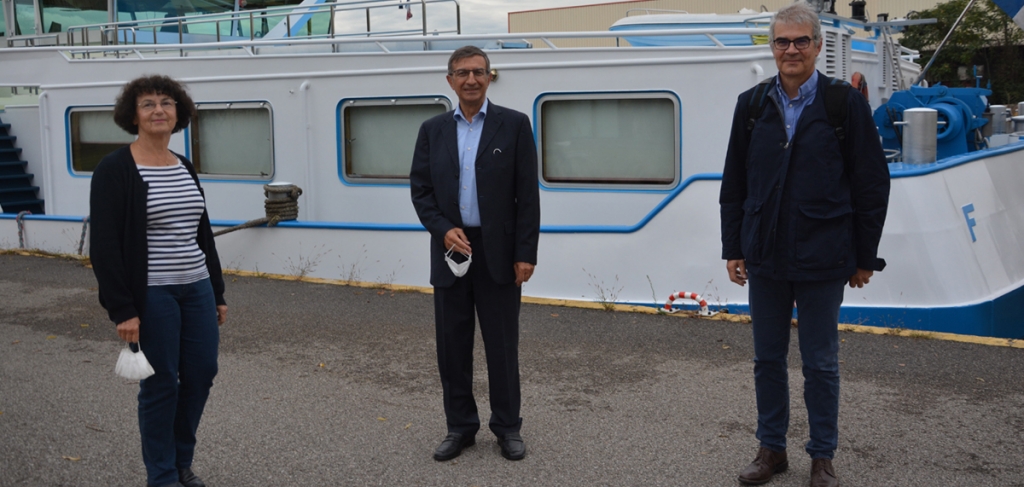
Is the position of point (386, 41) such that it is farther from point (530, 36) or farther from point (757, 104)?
point (757, 104)

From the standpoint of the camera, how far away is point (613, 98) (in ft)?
28.1

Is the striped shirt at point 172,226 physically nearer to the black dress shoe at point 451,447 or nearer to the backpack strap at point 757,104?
the black dress shoe at point 451,447

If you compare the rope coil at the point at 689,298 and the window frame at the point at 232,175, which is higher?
the window frame at the point at 232,175

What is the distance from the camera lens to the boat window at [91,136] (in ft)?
37.3

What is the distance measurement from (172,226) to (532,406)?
7.57 feet

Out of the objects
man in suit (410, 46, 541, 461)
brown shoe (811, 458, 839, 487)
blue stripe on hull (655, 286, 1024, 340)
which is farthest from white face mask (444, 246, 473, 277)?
blue stripe on hull (655, 286, 1024, 340)

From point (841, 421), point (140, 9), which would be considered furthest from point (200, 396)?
point (140, 9)

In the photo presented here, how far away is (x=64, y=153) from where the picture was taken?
1170 centimetres

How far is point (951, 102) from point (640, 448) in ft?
20.0

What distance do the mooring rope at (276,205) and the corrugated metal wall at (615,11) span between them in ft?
83.2

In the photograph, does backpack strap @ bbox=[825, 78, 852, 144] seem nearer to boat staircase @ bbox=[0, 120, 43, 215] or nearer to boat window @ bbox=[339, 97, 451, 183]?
boat window @ bbox=[339, 97, 451, 183]

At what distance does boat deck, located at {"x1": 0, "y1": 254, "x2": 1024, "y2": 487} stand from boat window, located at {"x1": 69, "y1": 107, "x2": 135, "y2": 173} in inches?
159

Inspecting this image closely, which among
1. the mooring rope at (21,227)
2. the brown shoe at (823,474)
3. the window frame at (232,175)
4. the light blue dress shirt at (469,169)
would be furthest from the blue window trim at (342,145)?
the brown shoe at (823,474)

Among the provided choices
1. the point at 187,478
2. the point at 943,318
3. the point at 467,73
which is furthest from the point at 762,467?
the point at 943,318
